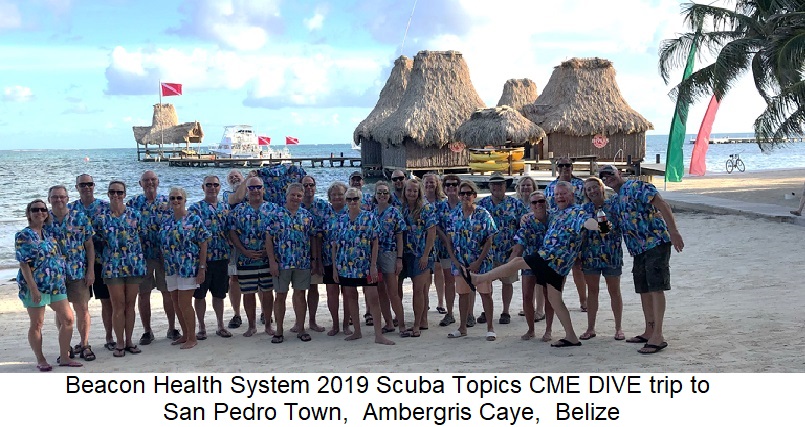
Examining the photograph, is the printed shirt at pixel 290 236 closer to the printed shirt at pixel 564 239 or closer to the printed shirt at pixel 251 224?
the printed shirt at pixel 251 224

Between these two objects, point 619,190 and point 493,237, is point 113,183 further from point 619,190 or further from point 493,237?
point 619,190

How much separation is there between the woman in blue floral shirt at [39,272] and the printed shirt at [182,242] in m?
0.77

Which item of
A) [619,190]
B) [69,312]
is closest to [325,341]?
[69,312]

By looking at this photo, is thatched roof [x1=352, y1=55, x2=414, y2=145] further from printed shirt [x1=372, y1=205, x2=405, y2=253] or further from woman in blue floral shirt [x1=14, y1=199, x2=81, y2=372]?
woman in blue floral shirt [x1=14, y1=199, x2=81, y2=372]

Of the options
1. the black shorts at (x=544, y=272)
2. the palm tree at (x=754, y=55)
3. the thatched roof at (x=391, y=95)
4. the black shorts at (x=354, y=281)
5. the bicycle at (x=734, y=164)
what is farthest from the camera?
the thatched roof at (x=391, y=95)

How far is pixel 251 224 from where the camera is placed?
6.13 metres

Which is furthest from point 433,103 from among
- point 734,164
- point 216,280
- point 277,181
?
point 216,280

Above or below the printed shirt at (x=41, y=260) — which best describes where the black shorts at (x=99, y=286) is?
below

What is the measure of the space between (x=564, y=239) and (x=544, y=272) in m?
0.30

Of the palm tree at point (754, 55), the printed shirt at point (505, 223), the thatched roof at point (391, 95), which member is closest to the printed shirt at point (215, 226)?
the printed shirt at point (505, 223)

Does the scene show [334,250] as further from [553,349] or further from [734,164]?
[734,164]

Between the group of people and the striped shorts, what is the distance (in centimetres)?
1

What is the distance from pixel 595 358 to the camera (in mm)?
5305

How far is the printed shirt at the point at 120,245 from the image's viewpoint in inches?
225
